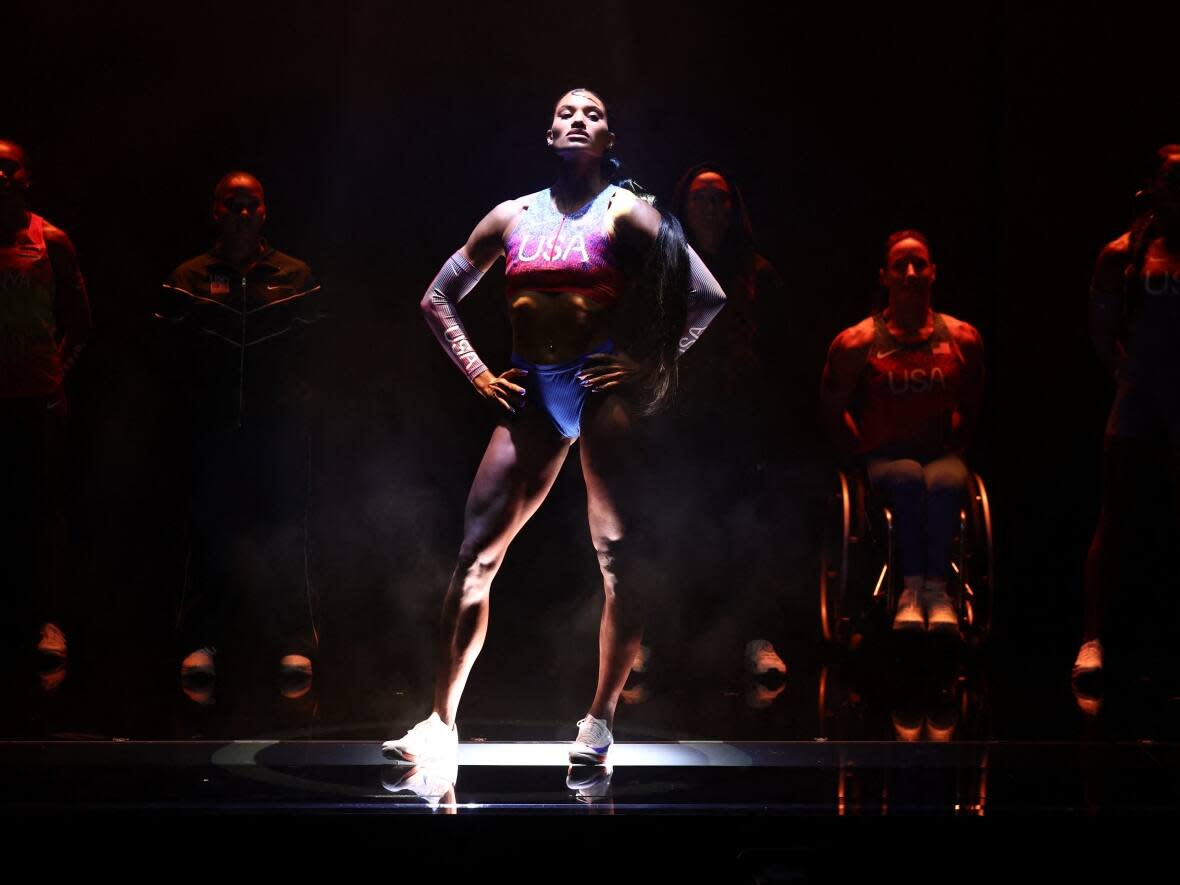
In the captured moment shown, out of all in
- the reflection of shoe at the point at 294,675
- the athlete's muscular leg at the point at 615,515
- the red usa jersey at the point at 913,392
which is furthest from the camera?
the red usa jersey at the point at 913,392

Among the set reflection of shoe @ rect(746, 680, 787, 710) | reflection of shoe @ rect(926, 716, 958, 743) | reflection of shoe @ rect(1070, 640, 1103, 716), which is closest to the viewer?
reflection of shoe @ rect(926, 716, 958, 743)

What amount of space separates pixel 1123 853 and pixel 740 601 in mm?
2223

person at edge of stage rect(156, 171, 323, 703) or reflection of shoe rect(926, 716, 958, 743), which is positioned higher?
person at edge of stage rect(156, 171, 323, 703)

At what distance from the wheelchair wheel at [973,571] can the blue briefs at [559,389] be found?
6.29ft

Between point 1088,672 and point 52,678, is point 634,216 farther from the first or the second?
point 52,678

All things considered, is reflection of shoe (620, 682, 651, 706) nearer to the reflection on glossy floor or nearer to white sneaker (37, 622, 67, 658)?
the reflection on glossy floor

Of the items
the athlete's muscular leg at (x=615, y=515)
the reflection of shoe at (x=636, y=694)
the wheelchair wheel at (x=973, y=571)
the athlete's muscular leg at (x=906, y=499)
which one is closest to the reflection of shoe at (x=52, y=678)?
the reflection of shoe at (x=636, y=694)

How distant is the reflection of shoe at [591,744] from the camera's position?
3.49 meters

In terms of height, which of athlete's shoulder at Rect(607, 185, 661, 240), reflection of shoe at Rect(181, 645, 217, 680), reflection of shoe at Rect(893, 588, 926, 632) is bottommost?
reflection of shoe at Rect(181, 645, 217, 680)

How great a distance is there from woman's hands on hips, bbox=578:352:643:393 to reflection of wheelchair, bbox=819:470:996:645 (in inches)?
60.3

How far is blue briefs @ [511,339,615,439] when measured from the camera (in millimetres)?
3498

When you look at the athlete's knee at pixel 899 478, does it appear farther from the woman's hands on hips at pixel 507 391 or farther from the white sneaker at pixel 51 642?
the white sneaker at pixel 51 642

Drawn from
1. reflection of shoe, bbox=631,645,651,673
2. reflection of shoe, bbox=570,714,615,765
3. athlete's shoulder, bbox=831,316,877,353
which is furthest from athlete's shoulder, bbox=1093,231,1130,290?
reflection of shoe, bbox=570,714,615,765

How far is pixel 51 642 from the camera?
16.1 ft
